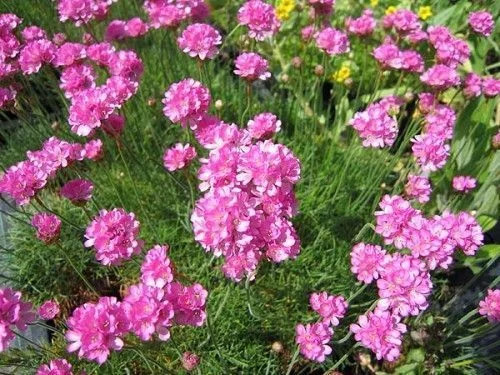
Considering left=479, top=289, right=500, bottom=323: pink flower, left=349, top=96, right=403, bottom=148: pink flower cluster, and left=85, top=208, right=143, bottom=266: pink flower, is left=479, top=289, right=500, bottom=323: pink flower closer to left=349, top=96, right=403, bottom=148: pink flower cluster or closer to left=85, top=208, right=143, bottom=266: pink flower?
left=349, top=96, right=403, bottom=148: pink flower cluster

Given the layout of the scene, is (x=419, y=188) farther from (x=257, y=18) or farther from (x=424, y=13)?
(x=424, y=13)

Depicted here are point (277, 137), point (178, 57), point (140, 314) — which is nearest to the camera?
point (140, 314)

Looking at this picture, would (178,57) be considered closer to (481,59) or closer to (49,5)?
(49,5)

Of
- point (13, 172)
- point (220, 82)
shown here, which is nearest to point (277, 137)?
point (220, 82)

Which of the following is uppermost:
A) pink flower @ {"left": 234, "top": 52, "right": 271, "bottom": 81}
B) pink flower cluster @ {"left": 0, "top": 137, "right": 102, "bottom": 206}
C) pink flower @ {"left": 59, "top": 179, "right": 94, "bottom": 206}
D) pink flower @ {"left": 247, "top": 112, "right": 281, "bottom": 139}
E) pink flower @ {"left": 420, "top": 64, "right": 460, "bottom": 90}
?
pink flower @ {"left": 234, "top": 52, "right": 271, "bottom": 81}

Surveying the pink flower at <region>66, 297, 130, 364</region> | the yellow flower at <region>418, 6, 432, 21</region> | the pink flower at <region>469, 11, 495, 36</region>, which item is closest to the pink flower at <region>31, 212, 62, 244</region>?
the pink flower at <region>66, 297, 130, 364</region>

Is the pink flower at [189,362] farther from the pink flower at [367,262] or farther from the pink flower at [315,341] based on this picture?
the pink flower at [367,262]

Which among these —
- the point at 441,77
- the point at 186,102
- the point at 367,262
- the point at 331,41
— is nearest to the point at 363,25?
the point at 331,41

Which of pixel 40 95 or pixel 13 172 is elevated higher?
pixel 13 172
